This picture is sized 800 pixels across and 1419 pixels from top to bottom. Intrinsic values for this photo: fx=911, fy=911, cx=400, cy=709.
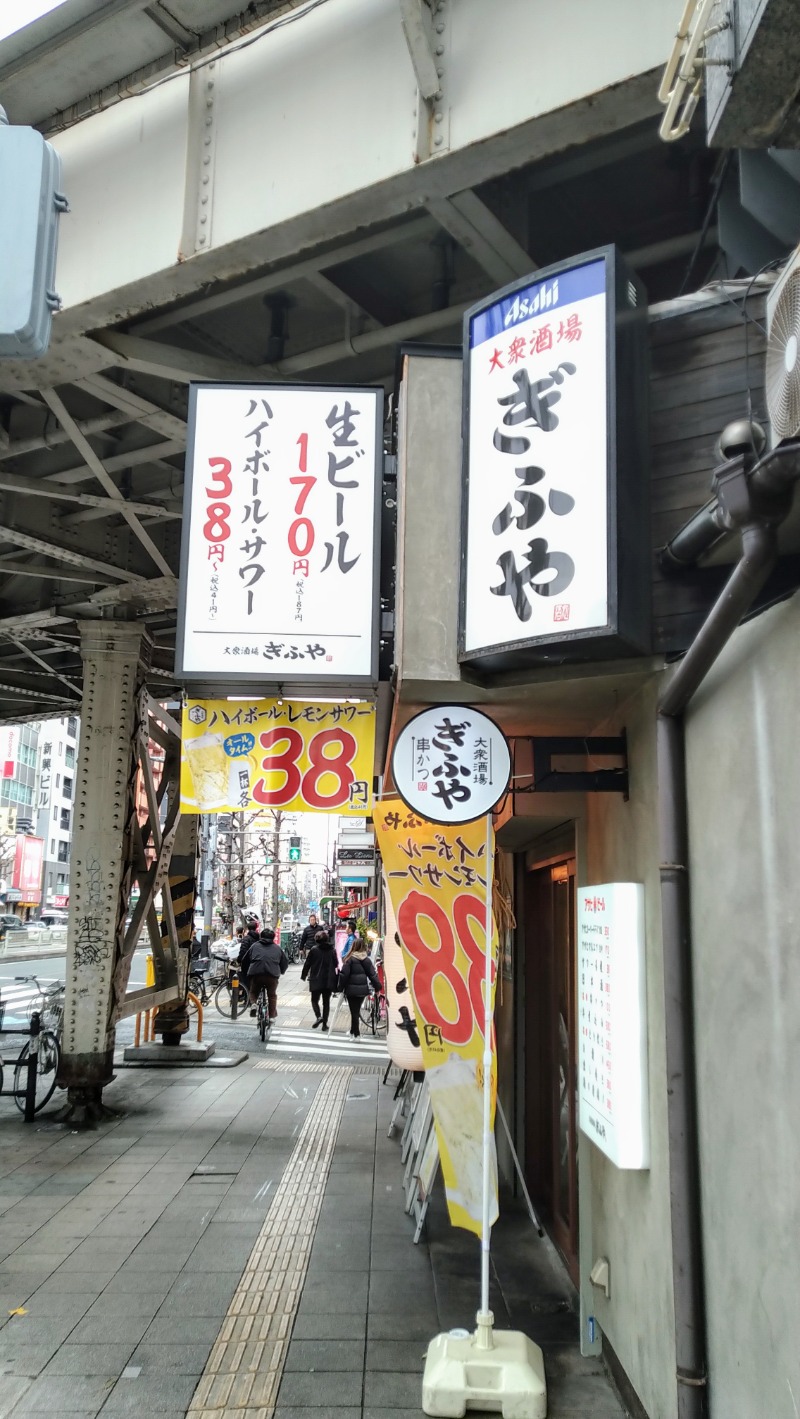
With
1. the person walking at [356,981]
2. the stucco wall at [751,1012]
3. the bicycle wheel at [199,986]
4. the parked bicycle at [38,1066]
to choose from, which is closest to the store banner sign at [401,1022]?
the stucco wall at [751,1012]

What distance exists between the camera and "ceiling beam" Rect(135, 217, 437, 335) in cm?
744

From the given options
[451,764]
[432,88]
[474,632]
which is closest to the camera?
[474,632]

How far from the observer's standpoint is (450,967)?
232 inches

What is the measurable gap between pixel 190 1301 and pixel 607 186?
30.4 ft

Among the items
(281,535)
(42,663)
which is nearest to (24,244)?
(281,535)

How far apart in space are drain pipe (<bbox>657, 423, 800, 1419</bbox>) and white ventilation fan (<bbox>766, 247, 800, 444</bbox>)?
157 millimetres

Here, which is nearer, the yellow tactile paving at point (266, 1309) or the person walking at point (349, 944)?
the yellow tactile paving at point (266, 1309)

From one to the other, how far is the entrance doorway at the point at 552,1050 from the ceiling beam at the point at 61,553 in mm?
7137

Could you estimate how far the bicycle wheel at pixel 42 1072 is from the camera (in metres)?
11.3

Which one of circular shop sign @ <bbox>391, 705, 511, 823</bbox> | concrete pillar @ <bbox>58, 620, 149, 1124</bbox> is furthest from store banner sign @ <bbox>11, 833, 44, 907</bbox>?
circular shop sign @ <bbox>391, 705, 511, 823</bbox>

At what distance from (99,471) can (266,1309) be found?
8.18 metres

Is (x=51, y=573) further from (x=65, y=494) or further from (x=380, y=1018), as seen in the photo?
(x=380, y=1018)

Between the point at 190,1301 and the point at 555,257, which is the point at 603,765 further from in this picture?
the point at 555,257

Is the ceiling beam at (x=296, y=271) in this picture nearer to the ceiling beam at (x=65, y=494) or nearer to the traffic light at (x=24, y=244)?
the ceiling beam at (x=65, y=494)
